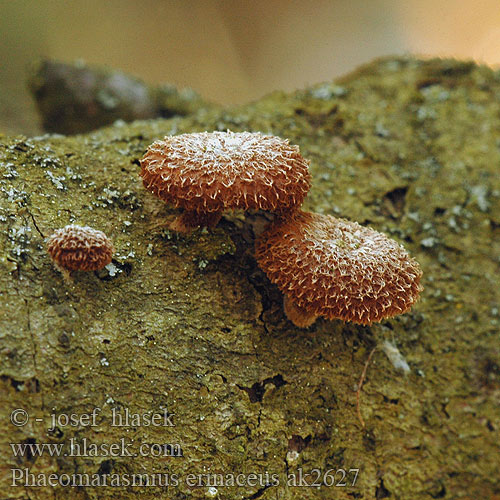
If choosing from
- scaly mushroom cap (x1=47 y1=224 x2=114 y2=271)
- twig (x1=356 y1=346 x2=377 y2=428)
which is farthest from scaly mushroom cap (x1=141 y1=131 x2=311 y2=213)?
twig (x1=356 y1=346 x2=377 y2=428)

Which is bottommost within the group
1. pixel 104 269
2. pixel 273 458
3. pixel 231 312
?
pixel 273 458

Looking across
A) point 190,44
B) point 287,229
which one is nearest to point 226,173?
point 287,229

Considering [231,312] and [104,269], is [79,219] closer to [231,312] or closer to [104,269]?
[104,269]

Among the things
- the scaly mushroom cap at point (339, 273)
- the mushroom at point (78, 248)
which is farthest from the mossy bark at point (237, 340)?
the scaly mushroom cap at point (339, 273)

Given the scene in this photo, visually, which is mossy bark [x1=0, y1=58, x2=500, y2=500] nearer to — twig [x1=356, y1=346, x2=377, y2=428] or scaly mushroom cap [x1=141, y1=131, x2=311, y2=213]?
twig [x1=356, y1=346, x2=377, y2=428]

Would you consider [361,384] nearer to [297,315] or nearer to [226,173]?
[297,315]

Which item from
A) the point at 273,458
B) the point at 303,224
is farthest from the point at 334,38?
the point at 273,458
